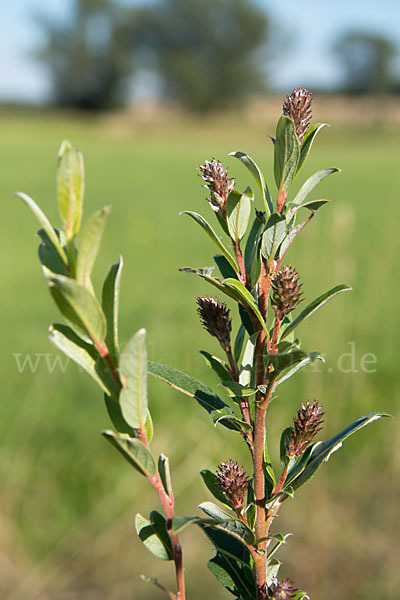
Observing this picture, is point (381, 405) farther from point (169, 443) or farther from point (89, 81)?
point (89, 81)

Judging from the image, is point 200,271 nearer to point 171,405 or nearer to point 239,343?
point 239,343

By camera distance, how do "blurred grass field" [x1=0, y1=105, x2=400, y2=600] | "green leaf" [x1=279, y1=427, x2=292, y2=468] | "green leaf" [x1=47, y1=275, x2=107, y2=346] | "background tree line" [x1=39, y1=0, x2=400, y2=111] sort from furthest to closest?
"background tree line" [x1=39, y1=0, x2=400, y2=111] → "blurred grass field" [x1=0, y1=105, x2=400, y2=600] → "green leaf" [x1=279, y1=427, x2=292, y2=468] → "green leaf" [x1=47, y1=275, x2=107, y2=346]

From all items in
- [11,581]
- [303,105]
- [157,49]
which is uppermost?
[157,49]

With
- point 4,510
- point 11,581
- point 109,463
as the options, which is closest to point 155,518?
point 11,581

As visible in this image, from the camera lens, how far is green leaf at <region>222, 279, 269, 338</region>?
0.79 feet

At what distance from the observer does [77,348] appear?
221mm

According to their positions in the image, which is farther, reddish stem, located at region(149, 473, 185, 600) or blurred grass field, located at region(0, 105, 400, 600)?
blurred grass field, located at region(0, 105, 400, 600)

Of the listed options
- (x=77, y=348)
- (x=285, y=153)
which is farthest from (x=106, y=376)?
(x=285, y=153)

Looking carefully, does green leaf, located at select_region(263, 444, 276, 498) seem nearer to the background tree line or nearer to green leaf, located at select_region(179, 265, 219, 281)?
green leaf, located at select_region(179, 265, 219, 281)

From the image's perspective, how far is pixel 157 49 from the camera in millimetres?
33219

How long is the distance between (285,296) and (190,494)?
2.18 m

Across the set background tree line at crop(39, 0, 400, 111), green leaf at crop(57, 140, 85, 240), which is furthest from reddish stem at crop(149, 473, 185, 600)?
background tree line at crop(39, 0, 400, 111)

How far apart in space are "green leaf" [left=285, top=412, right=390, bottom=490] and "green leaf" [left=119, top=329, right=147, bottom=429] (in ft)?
0.31

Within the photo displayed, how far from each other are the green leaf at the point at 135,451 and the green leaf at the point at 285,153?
12cm
